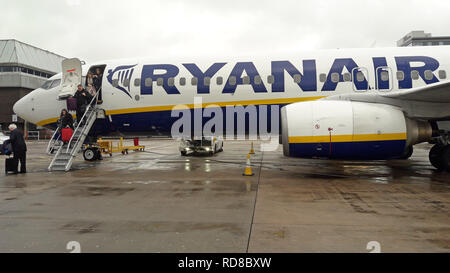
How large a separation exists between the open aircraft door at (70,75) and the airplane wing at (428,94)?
446 inches

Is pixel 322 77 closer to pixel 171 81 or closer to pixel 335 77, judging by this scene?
pixel 335 77

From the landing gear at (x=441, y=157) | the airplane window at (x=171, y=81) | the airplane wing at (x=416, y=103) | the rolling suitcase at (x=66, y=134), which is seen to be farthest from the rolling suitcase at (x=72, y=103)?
the landing gear at (x=441, y=157)

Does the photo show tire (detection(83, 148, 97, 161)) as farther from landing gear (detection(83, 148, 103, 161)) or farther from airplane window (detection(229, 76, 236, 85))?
airplane window (detection(229, 76, 236, 85))

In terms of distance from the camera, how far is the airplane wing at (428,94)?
7.55 meters

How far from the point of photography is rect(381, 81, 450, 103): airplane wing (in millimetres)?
7555

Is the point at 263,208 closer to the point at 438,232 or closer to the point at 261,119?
the point at 438,232

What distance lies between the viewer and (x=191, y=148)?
685 inches

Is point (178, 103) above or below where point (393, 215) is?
above

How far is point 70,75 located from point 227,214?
10.2m

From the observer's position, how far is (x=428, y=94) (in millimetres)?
7984

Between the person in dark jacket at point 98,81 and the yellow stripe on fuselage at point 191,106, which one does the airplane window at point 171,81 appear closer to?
the yellow stripe on fuselage at point 191,106

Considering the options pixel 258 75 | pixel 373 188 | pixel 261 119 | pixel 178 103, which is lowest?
pixel 373 188
